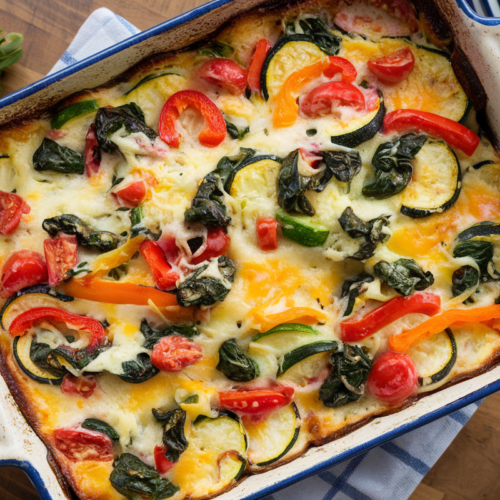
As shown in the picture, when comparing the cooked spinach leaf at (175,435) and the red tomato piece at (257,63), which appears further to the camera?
the red tomato piece at (257,63)

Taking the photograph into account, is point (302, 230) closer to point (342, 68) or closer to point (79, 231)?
point (342, 68)

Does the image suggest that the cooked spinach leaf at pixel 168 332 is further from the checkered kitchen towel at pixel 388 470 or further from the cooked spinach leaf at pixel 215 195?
the checkered kitchen towel at pixel 388 470

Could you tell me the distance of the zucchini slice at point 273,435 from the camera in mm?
2879

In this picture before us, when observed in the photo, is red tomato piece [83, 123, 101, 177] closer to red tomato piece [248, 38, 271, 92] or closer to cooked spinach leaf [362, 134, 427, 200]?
red tomato piece [248, 38, 271, 92]

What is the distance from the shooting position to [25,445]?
8.95 feet

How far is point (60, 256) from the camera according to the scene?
2.87 meters

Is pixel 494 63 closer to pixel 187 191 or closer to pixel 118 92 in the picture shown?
pixel 187 191

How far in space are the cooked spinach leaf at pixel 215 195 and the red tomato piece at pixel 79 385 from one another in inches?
40.3

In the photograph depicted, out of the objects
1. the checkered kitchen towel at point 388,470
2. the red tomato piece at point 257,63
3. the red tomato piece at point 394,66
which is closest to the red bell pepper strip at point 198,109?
the red tomato piece at point 257,63

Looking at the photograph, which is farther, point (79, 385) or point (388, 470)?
point (388, 470)

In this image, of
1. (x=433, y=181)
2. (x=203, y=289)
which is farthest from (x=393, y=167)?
(x=203, y=289)

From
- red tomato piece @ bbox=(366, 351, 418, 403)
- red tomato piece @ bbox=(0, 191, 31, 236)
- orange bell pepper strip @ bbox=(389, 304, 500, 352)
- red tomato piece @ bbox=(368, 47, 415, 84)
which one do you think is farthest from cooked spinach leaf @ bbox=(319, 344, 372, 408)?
red tomato piece @ bbox=(0, 191, 31, 236)

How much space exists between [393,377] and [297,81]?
1769 mm

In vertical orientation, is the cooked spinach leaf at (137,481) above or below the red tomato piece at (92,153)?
below
